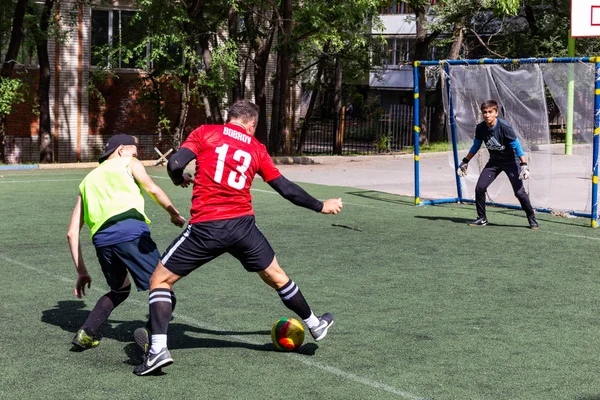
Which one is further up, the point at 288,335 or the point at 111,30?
the point at 111,30

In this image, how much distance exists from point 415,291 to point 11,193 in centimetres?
1056

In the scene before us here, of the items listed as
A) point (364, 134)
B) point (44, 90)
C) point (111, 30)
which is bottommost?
point (364, 134)

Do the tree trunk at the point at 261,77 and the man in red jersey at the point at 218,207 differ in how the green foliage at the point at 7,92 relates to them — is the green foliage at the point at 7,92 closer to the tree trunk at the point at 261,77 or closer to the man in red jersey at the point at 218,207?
the tree trunk at the point at 261,77

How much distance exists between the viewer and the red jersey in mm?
6469

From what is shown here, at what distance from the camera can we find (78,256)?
22.5ft

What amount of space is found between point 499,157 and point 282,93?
15588 mm

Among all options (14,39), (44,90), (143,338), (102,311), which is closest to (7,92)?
(14,39)

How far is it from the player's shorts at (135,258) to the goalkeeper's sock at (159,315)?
381mm

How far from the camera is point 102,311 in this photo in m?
6.97

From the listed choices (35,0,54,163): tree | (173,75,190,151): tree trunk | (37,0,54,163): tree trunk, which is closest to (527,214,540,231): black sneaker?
(173,75,190,151): tree trunk

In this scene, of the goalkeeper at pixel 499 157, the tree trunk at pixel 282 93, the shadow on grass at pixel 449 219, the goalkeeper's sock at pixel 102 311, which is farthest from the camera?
the tree trunk at pixel 282 93

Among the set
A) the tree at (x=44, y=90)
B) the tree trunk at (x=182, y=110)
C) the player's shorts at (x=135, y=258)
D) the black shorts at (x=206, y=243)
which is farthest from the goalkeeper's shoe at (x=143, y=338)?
the tree trunk at (x=182, y=110)

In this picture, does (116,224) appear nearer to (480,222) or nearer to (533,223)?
(480,222)

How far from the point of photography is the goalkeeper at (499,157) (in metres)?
13.9
